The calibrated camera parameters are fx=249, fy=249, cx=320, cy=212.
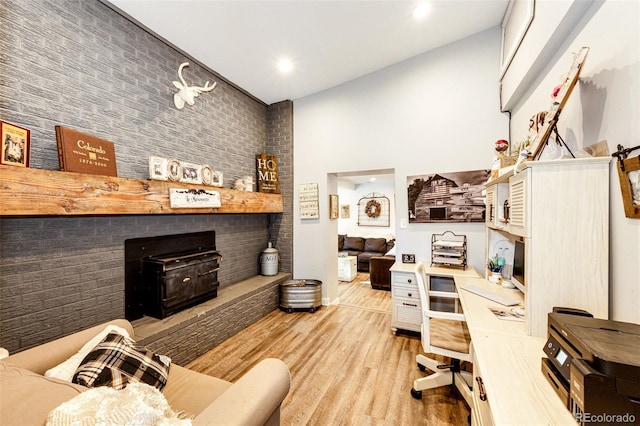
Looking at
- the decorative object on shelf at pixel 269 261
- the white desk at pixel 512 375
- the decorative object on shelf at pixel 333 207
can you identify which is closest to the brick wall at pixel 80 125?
the decorative object on shelf at pixel 269 261

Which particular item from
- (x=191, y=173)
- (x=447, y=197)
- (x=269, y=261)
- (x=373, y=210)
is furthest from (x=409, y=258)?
(x=373, y=210)

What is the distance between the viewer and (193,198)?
2.47m

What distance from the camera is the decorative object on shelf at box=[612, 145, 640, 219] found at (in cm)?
103

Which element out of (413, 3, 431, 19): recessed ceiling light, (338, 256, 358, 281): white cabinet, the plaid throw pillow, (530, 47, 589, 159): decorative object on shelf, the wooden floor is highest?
(413, 3, 431, 19): recessed ceiling light

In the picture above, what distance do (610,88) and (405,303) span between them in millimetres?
2416

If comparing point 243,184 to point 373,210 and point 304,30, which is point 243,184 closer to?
point 304,30

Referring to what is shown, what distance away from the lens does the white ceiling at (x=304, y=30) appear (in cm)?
226

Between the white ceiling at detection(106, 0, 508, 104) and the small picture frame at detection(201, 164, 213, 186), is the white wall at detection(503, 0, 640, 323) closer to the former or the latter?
the white ceiling at detection(106, 0, 508, 104)

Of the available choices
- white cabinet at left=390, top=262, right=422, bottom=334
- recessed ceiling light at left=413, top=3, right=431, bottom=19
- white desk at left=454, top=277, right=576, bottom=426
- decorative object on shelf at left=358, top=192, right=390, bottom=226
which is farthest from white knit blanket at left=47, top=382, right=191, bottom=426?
decorative object on shelf at left=358, top=192, right=390, bottom=226

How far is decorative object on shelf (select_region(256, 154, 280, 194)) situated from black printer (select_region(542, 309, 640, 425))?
3.47 m

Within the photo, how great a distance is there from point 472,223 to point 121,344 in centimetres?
345

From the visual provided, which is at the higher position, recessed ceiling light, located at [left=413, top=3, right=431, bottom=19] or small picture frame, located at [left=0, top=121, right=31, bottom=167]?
recessed ceiling light, located at [left=413, top=3, right=431, bottom=19]

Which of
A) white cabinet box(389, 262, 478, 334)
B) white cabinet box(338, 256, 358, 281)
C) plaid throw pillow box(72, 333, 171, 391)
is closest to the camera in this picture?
plaid throw pillow box(72, 333, 171, 391)

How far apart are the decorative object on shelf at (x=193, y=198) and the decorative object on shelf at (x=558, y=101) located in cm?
273
